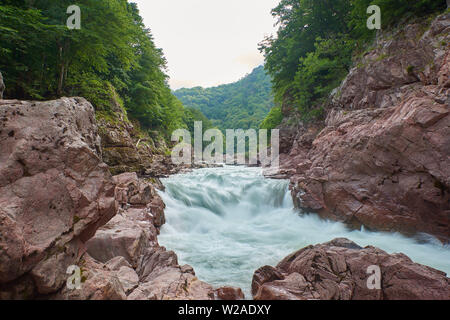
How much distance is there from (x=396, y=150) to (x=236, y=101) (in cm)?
10890

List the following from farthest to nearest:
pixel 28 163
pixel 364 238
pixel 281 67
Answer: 1. pixel 281 67
2. pixel 364 238
3. pixel 28 163

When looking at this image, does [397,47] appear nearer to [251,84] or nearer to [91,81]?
[91,81]

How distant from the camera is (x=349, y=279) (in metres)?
3.77

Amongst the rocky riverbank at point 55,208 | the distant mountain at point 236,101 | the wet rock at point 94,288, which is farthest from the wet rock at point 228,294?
the distant mountain at point 236,101

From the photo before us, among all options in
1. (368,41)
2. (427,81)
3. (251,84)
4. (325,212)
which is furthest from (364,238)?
(251,84)

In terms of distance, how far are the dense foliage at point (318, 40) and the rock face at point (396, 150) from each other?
1.40m

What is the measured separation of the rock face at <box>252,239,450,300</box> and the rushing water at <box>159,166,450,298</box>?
1.08 meters

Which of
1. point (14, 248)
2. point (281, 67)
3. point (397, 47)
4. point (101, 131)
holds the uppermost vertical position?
point (281, 67)

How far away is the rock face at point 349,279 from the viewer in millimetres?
3402

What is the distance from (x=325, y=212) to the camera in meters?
8.18

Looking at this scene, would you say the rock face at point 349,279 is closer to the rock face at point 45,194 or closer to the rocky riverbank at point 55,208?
the rocky riverbank at point 55,208

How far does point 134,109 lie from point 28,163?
18270mm

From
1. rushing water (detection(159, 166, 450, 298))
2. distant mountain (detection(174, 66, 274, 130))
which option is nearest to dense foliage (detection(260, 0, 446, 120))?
rushing water (detection(159, 166, 450, 298))

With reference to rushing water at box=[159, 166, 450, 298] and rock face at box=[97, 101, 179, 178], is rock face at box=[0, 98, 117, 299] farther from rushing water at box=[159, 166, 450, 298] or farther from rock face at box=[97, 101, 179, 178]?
rock face at box=[97, 101, 179, 178]
